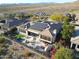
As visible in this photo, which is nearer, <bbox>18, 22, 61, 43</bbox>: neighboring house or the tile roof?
<bbox>18, 22, 61, 43</bbox>: neighboring house

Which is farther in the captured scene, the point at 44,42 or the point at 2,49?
the point at 44,42

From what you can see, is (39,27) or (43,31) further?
(39,27)

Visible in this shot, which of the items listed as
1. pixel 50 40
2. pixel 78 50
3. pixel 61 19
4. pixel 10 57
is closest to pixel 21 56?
pixel 10 57

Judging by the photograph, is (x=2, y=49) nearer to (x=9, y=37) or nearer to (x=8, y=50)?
(x=8, y=50)

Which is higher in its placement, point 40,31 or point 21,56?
point 40,31

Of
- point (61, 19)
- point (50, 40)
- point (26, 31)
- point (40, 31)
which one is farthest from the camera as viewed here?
point (61, 19)

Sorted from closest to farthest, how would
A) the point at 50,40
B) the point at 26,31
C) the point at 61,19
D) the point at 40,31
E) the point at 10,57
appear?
the point at 10,57 < the point at 50,40 < the point at 40,31 < the point at 26,31 < the point at 61,19

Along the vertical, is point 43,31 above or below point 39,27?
below

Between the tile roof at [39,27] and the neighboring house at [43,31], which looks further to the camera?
the tile roof at [39,27]
